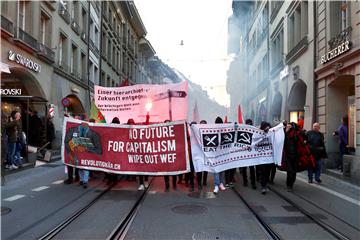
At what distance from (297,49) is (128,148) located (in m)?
11.4

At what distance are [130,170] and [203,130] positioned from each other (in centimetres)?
195

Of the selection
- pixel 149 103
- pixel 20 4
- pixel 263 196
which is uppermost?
pixel 20 4

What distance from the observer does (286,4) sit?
20781 millimetres

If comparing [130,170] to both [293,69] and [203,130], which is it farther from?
[293,69]

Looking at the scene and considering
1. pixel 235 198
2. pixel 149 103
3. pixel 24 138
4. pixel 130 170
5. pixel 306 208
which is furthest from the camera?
pixel 24 138

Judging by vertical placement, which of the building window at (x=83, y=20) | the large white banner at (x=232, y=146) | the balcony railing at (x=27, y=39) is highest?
the building window at (x=83, y=20)

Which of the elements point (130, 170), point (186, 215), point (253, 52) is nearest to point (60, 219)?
point (186, 215)

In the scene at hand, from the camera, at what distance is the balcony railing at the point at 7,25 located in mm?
14469

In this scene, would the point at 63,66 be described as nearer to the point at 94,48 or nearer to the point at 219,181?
the point at 94,48

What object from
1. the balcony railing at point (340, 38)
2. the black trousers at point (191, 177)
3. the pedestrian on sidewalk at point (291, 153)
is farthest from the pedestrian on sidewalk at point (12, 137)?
the balcony railing at point (340, 38)

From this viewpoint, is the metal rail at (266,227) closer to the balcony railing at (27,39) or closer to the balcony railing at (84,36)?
the balcony railing at (27,39)

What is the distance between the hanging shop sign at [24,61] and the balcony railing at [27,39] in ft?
2.07

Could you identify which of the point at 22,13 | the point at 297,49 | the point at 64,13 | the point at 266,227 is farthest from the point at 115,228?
the point at 64,13

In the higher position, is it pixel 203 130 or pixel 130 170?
pixel 203 130
